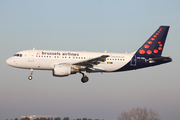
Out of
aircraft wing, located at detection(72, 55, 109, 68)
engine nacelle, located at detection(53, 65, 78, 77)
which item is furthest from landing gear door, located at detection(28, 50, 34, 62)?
aircraft wing, located at detection(72, 55, 109, 68)

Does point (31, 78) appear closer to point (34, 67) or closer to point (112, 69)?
point (34, 67)

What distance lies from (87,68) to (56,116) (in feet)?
37.0

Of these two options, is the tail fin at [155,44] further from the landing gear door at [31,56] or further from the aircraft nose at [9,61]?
the aircraft nose at [9,61]

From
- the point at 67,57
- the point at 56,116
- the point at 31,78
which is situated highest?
the point at 67,57

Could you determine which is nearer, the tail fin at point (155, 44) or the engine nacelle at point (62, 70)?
the engine nacelle at point (62, 70)

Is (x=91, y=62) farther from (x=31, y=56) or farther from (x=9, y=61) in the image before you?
(x=9, y=61)

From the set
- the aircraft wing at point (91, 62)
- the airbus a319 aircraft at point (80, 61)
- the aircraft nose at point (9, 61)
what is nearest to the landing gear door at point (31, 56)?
the airbus a319 aircraft at point (80, 61)

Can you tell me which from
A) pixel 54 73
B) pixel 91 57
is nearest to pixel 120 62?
pixel 91 57

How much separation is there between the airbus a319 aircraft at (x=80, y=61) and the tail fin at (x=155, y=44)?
142 millimetres

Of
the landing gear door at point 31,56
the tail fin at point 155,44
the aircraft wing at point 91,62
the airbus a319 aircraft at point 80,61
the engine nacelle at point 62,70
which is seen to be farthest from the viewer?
the tail fin at point 155,44

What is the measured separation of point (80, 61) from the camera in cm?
4275

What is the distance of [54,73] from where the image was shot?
42375 mm

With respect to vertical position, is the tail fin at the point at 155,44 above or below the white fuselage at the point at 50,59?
above

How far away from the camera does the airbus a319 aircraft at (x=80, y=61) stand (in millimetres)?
43031
